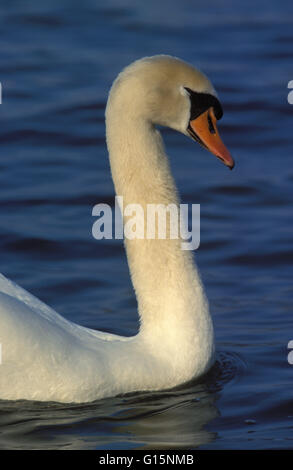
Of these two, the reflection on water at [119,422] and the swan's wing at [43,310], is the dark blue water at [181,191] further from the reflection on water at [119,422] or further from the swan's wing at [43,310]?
the swan's wing at [43,310]

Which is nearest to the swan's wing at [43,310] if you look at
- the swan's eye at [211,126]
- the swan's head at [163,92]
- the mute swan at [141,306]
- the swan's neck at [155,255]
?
the mute swan at [141,306]

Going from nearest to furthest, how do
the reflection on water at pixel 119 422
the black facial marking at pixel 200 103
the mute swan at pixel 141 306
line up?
1. the reflection on water at pixel 119 422
2. the mute swan at pixel 141 306
3. the black facial marking at pixel 200 103

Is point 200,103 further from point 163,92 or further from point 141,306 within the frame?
point 141,306

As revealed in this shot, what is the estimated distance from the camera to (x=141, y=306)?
20.8 ft

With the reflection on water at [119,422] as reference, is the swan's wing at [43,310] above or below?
above

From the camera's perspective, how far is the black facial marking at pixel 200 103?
6.21m

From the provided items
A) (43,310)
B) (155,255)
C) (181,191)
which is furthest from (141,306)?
(181,191)

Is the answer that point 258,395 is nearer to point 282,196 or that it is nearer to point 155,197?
point 155,197

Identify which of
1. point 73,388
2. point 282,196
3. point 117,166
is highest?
point 282,196

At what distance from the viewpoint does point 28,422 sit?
5.78 metres

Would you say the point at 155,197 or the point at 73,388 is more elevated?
the point at 155,197

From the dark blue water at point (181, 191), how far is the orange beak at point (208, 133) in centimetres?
110
